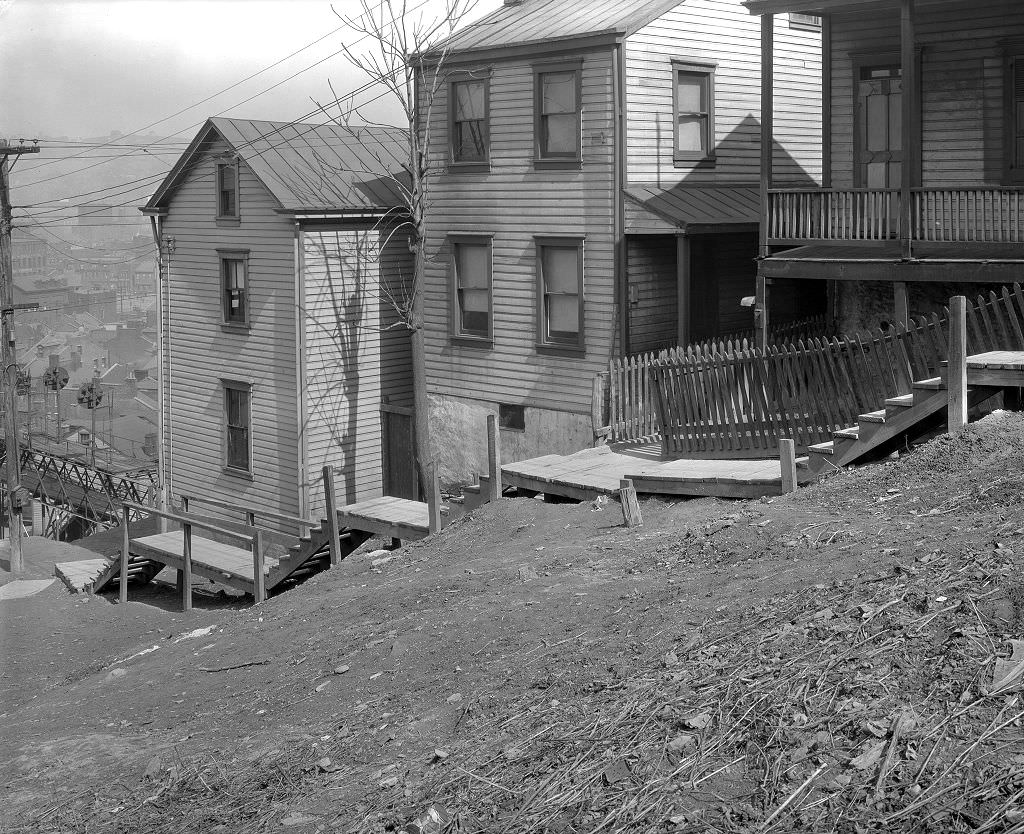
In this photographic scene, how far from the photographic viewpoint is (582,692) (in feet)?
25.7

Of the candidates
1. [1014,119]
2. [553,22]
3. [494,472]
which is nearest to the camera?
[494,472]

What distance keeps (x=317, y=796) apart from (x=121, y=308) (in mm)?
147701

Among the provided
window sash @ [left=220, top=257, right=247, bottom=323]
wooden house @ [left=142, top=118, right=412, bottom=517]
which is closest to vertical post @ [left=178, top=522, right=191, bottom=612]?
wooden house @ [left=142, top=118, right=412, bottom=517]

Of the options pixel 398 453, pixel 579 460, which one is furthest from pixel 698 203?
pixel 398 453

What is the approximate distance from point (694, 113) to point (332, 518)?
11.7 metres

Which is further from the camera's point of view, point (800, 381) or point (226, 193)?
point (226, 193)

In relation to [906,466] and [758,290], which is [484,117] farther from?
[906,466]

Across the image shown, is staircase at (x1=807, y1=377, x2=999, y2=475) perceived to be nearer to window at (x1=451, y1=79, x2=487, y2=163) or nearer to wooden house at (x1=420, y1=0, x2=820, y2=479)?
wooden house at (x1=420, y1=0, x2=820, y2=479)

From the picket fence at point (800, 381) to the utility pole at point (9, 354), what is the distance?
16486mm

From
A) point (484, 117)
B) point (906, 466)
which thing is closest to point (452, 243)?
point (484, 117)

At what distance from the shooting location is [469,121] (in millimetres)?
25625

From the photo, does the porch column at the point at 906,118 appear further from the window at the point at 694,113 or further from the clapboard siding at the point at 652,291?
the window at the point at 694,113

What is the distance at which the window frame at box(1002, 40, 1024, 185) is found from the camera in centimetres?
2048

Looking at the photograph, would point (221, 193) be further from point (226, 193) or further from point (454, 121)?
point (454, 121)
